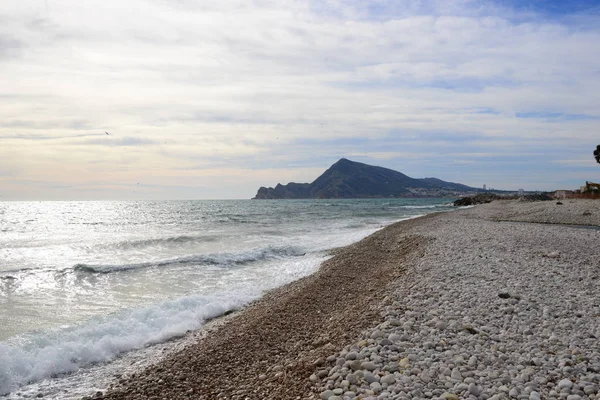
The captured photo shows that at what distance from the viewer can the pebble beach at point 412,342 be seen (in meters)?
4.54

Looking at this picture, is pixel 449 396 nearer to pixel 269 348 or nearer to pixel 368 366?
pixel 368 366

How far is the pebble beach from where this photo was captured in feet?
14.9

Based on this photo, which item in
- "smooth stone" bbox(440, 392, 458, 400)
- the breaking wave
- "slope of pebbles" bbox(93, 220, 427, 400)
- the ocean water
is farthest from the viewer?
the breaking wave

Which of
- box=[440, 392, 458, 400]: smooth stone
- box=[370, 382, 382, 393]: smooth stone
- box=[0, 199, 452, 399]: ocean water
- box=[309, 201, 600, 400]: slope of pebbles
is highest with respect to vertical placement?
box=[309, 201, 600, 400]: slope of pebbles

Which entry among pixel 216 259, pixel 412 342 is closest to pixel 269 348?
pixel 412 342

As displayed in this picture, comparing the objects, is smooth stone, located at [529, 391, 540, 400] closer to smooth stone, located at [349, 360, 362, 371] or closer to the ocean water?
smooth stone, located at [349, 360, 362, 371]

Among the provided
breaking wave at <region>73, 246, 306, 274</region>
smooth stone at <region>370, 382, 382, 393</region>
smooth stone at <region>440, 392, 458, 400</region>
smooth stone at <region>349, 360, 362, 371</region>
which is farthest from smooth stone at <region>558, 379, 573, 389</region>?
breaking wave at <region>73, 246, 306, 274</region>

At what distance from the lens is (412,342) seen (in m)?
5.45

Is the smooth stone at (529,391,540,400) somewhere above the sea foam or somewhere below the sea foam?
above

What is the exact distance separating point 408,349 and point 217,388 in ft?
8.20

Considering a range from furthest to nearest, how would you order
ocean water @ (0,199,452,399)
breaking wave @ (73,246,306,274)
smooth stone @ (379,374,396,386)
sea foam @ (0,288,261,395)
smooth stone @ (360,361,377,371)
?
breaking wave @ (73,246,306,274), ocean water @ (0,199,452,399), sea foam @ (0,288,261,395), smooth stone @ (360,361,377,371), smooth stone @ (379,374,396,386)

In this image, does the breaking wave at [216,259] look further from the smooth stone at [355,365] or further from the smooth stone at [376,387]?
the smooth stone at [376,387]

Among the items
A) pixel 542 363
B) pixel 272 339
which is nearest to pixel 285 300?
pixel 272 339

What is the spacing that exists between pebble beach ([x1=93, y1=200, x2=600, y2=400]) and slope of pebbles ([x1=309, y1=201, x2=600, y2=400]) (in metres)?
0.02
